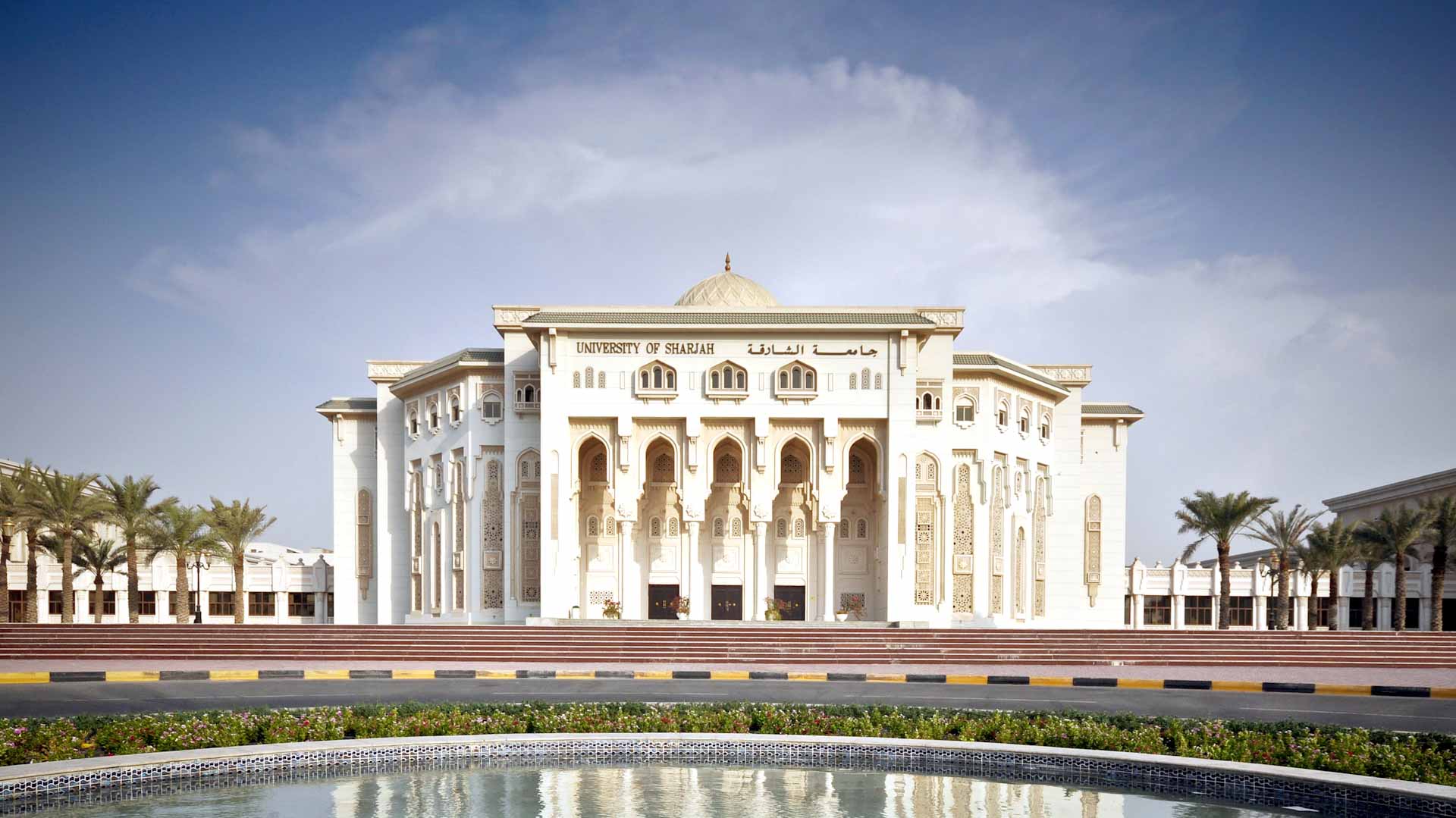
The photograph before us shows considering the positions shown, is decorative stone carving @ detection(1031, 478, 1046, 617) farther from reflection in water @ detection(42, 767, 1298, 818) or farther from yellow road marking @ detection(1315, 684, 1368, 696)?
reflection in water @ detection(42, 767, 1298, 818)

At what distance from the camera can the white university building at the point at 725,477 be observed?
119 feet

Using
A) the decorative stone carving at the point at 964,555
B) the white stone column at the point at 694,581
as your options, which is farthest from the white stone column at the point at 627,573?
the decorative stone carving at the point at 964,555

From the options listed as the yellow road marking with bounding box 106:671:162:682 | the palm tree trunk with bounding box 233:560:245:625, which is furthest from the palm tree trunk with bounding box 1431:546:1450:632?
the palm tree trunk with bounding box 233:560:245:625

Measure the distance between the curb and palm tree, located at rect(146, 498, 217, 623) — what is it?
59.6ft

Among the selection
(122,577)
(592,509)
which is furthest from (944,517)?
(122,577)

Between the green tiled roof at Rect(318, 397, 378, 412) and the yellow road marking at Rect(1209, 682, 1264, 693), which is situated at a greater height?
the green tiled roof at Rect(318, 397, 378, 412)

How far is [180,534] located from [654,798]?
35.8 meters

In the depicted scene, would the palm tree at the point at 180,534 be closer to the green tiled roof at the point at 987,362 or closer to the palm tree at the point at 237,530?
the palm tree at the point at 237,530

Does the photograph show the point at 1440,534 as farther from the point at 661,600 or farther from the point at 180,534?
the point at 180,534

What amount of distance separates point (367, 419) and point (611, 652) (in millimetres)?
20536

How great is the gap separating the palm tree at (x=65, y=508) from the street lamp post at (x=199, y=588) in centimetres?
746

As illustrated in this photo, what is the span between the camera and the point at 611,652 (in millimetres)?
28219

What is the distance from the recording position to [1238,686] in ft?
76.7

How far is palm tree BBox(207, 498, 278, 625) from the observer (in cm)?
4238
